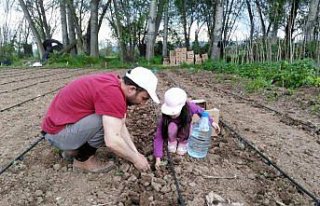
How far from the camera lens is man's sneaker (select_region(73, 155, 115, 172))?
2254mm

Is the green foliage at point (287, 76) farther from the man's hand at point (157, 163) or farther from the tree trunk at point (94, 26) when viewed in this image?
the tree trunk at point (94, 26)

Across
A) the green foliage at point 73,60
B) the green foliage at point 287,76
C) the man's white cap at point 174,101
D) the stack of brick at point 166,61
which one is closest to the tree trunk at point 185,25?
the stack of brick at point 166,61

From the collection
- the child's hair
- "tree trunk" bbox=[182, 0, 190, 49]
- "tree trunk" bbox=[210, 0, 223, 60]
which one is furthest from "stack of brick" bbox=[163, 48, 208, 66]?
the child's hair

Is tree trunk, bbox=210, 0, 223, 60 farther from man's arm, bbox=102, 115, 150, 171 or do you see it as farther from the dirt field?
man's arm, bbox=102, 115, 150, 171

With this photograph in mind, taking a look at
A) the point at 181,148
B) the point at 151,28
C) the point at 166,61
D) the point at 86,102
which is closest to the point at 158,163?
the point at 181,148

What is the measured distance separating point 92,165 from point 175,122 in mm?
654

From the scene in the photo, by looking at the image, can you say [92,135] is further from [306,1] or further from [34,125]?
[306,1]

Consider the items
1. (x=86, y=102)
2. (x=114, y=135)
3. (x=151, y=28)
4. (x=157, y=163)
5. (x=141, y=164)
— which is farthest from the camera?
(x=151, y=28)

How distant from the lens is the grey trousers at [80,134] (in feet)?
6.59

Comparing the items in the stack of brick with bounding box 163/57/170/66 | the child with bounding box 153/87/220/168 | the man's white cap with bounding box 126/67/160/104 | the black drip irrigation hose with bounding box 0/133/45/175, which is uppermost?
the stack of brick with bounding box 163/57/170/66

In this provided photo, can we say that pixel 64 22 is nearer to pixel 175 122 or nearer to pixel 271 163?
pixel 175 122

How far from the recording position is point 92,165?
2262 mm

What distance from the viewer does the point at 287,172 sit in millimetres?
2309

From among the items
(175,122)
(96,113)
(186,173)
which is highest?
(96,113)
